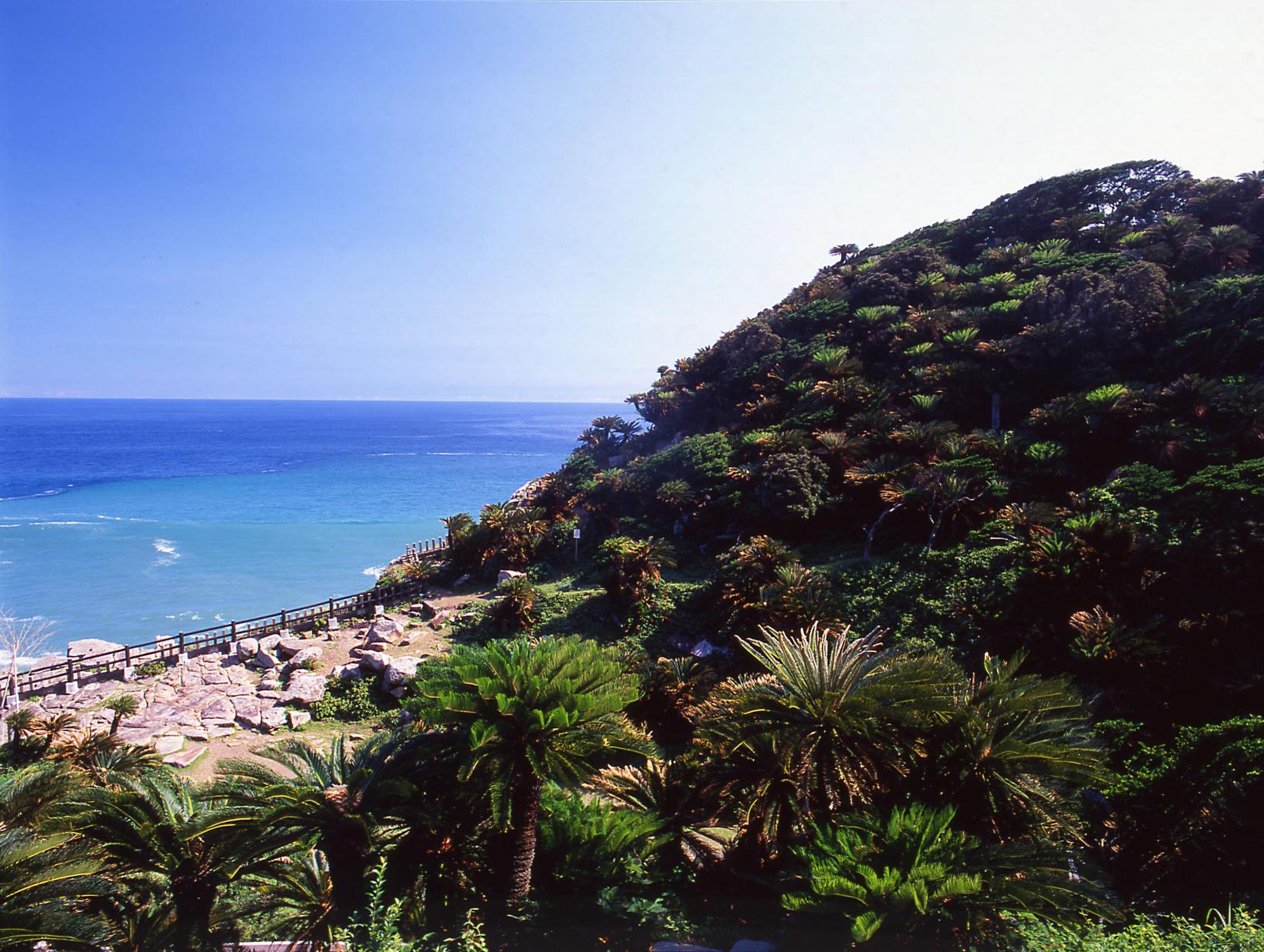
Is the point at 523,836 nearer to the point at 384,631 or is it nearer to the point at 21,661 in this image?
the point at 384,631

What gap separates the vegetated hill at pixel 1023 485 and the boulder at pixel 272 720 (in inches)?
231

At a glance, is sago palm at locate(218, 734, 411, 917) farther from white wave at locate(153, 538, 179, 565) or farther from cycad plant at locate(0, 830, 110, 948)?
white wave at locate(153, 538, 179, 565)

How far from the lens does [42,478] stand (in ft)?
231

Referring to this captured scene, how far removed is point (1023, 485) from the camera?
53.1ft

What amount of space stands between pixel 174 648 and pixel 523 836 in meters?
16.9

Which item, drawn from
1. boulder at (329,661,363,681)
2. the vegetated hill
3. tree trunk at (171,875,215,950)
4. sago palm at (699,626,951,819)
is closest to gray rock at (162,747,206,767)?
boulder at (329,661,363,681)

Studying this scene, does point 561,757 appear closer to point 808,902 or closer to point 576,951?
point 576,951

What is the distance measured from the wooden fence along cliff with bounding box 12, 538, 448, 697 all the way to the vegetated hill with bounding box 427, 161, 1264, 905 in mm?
3626

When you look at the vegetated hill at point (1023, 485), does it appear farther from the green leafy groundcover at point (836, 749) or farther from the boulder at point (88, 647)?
the boulder at point (88, 647)

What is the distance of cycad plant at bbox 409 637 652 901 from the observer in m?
7.10

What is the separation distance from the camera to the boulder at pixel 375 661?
16.4 metres

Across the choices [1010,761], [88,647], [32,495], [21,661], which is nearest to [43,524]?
[32,495]

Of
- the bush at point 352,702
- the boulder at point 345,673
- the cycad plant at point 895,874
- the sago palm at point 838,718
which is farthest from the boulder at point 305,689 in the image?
the cycad plant at point 895,874

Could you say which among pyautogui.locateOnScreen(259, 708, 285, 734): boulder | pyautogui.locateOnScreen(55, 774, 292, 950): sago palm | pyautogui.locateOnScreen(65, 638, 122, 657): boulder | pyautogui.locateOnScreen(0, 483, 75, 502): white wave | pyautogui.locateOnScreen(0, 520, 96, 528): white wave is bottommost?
pyautogui.locateOnScreen(0, 520, 96, 528): white wave
